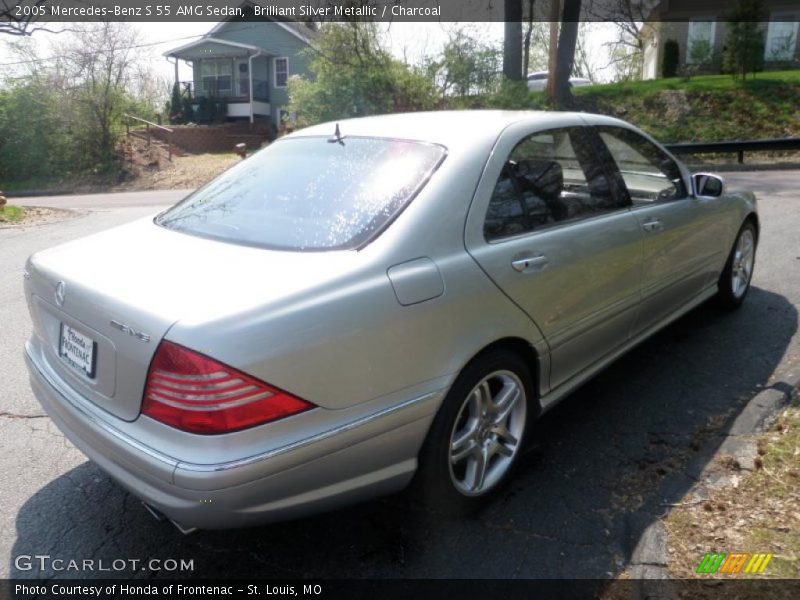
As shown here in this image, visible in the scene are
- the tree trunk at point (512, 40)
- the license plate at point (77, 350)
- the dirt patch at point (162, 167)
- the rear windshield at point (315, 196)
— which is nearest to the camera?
the license plate at point (77, 350)

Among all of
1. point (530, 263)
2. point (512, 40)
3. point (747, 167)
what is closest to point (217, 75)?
point (512, 40)

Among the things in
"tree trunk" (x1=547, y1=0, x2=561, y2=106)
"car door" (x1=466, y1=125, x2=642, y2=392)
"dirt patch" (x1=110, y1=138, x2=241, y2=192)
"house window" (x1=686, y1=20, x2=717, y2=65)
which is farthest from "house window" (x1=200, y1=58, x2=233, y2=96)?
"car door" (x1=466, y1=125, x2=642, y2=392)

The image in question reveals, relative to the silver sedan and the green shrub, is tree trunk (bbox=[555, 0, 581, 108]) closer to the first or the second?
the green shrub

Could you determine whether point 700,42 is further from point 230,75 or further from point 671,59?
point 230,75

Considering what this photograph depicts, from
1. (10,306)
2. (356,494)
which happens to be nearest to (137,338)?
(356,494)

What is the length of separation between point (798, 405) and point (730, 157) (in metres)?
15.5

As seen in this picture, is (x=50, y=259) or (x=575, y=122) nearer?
(x=50, y=259)

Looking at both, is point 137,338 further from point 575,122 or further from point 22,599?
point 575,122

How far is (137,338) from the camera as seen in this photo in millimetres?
2234

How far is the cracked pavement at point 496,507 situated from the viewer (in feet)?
8.77

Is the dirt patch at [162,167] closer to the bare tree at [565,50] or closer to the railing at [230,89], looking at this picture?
the railing at [230,89]

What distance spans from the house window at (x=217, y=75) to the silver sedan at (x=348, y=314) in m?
36.8

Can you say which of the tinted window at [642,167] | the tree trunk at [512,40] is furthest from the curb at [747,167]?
the tinted window at [642,167]

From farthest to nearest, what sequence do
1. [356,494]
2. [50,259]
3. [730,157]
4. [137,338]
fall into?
[730,157] → [50,259] → [356,494] → [137,338]
